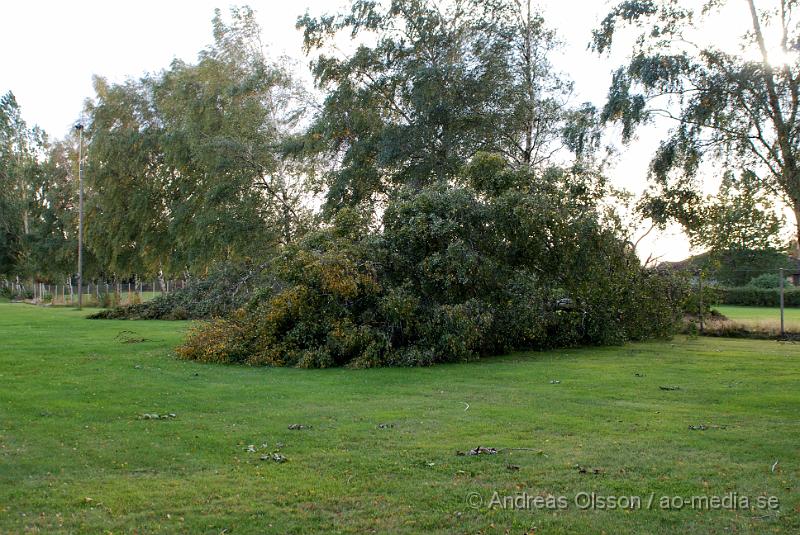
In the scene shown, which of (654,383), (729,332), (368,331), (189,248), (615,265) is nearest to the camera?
(654,383)

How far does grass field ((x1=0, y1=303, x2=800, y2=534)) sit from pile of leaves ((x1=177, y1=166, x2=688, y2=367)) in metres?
1.88

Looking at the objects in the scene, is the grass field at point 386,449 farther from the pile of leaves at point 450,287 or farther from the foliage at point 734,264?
the foliage at point 734,264

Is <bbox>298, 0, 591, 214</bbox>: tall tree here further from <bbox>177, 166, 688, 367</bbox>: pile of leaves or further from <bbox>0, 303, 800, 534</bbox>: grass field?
<bbox>0, 303, 800, 534</bbox>: grass field

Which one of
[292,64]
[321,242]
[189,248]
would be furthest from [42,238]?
[321,242]

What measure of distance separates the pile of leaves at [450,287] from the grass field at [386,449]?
1.88 meters

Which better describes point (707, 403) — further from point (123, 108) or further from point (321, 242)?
point (123, 108)

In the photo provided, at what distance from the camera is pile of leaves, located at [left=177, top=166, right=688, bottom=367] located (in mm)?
14836

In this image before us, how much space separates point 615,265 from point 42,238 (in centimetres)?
4995

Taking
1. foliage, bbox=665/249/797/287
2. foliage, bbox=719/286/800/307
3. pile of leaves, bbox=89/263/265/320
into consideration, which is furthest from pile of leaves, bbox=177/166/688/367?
foliage, bbox=719/286/800/307

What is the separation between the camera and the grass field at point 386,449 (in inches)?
202

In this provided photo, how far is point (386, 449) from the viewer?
23.2 feet

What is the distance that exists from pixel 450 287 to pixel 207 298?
11.2 meters

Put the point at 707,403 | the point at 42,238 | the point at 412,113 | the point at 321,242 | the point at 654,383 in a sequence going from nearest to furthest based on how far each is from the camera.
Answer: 1. the point at 707,403
2. the point at 654,383
3. the point at 321,242
4. the point at 412,113
5. the point at 42,238

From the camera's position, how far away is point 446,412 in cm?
908
